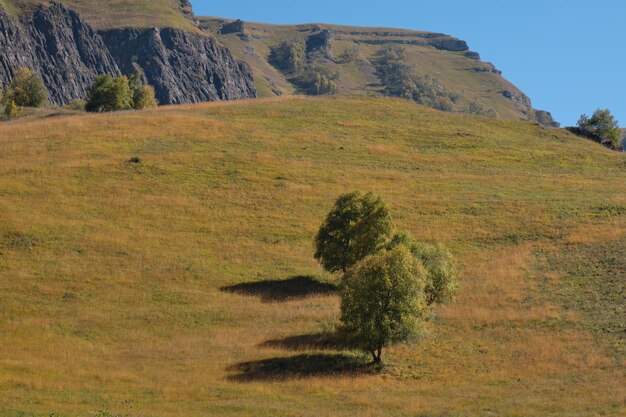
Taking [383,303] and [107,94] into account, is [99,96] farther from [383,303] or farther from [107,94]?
[383,303]

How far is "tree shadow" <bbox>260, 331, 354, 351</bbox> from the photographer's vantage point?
144 ft

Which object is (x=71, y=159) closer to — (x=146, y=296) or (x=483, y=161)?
(x=146, y=296)

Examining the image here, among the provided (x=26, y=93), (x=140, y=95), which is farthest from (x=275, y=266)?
(x=26, y=93)

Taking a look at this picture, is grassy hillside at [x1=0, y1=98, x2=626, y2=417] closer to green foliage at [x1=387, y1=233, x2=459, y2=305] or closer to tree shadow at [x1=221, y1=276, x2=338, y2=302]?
tree shadow at [x1=221, y1=276, x2=338, y2=302]

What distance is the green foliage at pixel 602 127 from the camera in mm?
114562

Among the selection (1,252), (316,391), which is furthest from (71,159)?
(316,391)

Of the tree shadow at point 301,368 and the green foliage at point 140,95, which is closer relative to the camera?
the tree shadow at point 301,368

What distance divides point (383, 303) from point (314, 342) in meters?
4.97

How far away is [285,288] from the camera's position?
182 feet

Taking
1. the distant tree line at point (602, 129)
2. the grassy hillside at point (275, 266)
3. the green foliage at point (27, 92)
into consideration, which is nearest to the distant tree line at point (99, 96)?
the green foliage at point (27, 92)

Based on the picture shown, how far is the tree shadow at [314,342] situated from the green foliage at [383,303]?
1.94 metres

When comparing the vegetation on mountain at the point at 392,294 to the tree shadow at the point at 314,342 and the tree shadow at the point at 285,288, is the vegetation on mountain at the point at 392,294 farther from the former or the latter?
the tree shadow at the point at 285,288

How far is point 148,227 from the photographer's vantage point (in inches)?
2554

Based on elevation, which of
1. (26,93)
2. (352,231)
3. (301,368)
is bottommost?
(301,368)
